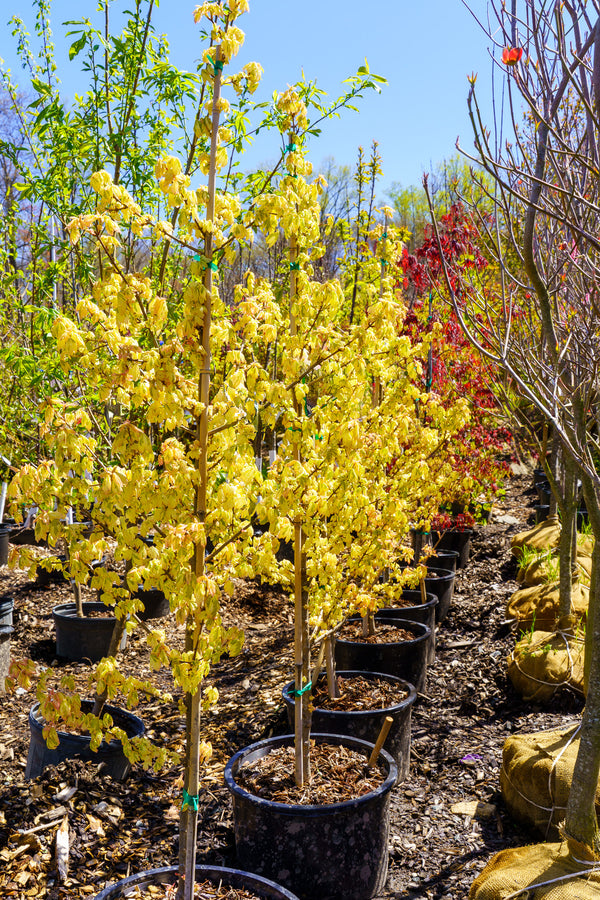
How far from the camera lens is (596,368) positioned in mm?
2107

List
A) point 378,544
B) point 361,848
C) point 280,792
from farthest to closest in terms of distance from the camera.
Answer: point 378,544 < point 280,792 < point 361,848

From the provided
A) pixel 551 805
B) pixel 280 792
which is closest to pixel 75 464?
pixel 280 792

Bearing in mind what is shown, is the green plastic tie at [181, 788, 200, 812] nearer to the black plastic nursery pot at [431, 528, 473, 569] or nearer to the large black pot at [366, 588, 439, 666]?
the large black pot at [366, 588, 439, 666]

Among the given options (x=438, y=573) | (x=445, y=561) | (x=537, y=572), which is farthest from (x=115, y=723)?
(x=445, y=561)

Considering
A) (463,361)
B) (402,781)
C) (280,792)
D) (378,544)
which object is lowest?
(402,781)

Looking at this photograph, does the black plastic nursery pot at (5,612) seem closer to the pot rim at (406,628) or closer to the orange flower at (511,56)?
the pot rim at (406,628)

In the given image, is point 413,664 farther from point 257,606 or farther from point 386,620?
point 257,606

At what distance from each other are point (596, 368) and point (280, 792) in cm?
207

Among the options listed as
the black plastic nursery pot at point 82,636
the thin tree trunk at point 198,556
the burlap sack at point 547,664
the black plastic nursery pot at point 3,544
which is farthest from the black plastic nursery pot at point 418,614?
the black plastic nursery pot at point 3,544

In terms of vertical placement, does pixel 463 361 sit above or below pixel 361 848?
above

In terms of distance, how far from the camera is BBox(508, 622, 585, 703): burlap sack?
4.15 meters

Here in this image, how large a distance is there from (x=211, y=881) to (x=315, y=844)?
17.8 inches

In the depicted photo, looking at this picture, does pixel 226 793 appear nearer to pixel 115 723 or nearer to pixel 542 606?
pixel 115 723

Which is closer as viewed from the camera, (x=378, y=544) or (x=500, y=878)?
(x=500, y=878)
